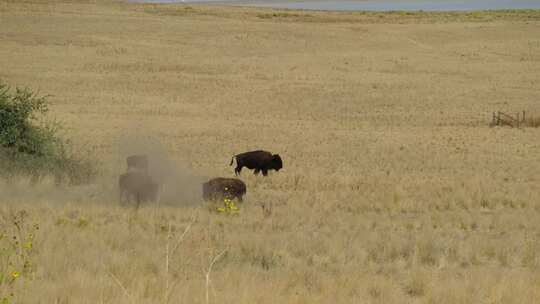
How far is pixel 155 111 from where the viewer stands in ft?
138

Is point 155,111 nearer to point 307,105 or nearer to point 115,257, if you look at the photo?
point 307,105

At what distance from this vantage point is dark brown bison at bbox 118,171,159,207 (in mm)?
16453

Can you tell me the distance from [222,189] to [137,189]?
1542 mm

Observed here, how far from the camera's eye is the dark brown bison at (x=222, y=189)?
16.4 meters

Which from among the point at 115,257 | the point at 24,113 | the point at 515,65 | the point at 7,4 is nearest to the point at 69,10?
the point at 7,4

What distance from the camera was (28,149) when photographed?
789 inches

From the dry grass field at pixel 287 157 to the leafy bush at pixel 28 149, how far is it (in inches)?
38.7

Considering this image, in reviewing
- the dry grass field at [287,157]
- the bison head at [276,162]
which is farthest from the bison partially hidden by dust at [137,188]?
the bison head at [276,162]

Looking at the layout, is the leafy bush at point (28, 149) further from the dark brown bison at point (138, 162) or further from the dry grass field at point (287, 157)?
the dark brown bison at point (138, 162)

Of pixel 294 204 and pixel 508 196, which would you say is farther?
pixel 508 196

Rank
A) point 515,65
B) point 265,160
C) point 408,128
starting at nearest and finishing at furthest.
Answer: point 265,160 < point 408,128 < point 515,65

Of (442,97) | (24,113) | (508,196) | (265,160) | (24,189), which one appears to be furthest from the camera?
(442,97)

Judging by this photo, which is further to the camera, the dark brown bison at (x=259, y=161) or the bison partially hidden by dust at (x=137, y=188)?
the dark brown bison at (x=259, y=161)

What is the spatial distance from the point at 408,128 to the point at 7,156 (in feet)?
73.2
